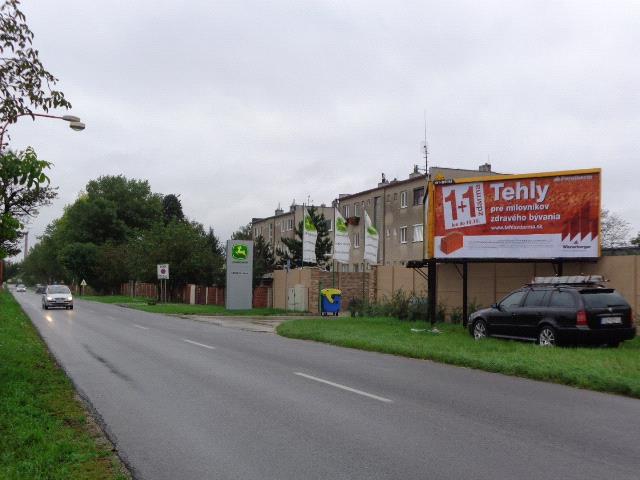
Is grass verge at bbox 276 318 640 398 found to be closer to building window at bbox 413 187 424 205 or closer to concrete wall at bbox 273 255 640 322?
concrete wall at bbox 273 255 640 322

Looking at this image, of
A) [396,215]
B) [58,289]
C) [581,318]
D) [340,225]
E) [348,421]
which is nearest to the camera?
[348,421]

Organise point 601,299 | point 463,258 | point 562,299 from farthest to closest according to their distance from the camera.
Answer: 1. point 463,258
2. point 562,299
3. point 601,299

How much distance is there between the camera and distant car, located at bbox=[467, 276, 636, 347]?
1470cm

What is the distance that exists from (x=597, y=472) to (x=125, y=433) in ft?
15.3

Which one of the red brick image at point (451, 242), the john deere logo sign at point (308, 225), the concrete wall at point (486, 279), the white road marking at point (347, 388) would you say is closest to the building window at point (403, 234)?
the concrete wall at point (486, 279)

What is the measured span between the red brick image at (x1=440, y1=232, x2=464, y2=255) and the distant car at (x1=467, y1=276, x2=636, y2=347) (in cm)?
457

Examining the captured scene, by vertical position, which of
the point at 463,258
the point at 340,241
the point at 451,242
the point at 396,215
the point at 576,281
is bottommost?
the point at 576,281

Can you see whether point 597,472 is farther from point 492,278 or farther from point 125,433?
point 492,278

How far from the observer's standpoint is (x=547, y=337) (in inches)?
609

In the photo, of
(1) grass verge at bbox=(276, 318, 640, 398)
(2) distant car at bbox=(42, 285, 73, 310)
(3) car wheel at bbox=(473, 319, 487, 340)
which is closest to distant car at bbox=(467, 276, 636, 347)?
(1) grass verge at bbox=(276, 318, 640, 398)

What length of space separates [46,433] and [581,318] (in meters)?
11.5

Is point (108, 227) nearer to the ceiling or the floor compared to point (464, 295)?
nearer to the ceiling

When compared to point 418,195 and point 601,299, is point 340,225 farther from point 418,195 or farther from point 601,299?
point 418,195

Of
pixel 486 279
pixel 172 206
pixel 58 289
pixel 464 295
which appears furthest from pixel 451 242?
pixel 172 206
